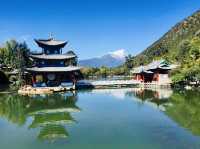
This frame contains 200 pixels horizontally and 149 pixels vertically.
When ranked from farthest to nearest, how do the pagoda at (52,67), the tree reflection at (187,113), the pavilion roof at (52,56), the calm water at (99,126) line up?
the pavilion roof at (52,56)
the pagoda at (52,67)
the tree reflection at (187,113)
the calm water at (99,126)

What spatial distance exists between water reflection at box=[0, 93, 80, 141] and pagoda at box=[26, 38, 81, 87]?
12.4m

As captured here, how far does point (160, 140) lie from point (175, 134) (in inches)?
62.7

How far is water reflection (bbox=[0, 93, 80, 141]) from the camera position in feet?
61.6

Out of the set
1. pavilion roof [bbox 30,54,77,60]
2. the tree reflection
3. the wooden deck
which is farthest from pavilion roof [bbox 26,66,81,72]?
the tree reflection

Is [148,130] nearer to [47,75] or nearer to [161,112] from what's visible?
[161,112]

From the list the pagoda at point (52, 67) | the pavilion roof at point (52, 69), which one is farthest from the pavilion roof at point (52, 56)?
the pavilion roof at point (52, 69)

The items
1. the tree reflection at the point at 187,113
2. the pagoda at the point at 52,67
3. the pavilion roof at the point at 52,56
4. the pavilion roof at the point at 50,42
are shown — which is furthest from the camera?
the pavilion roof at the point at 50,42

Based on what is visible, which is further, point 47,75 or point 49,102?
point 47,75

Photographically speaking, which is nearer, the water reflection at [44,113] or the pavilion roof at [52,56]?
the water reflection at [44,113]

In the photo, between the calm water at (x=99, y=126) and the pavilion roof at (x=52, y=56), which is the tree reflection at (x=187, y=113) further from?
the pavilion roof at (x=52, y=56)

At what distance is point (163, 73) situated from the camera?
55.4 metres

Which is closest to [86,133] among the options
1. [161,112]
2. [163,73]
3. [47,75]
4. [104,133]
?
[104,133]

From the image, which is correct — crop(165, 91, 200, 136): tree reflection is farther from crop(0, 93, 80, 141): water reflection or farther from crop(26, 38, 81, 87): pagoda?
crop(26, 38, 81, 87): pagoda

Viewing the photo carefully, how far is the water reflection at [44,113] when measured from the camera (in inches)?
739
